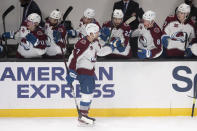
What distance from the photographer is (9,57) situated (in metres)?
5.50

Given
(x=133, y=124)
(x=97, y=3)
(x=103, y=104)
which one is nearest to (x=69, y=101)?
(x=103, y=104)

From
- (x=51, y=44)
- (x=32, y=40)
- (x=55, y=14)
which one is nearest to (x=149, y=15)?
(x=55, y=14)

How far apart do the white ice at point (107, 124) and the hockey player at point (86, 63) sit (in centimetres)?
16

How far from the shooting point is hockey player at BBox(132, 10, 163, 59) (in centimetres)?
539

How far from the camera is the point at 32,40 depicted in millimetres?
5453

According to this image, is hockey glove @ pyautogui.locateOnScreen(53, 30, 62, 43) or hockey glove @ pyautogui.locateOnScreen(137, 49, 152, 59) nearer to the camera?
hockey glove @ pyautogui.locateOnScreen(137, 49, 152, 59)

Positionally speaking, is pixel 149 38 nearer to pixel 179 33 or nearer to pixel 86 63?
pixel 179 33

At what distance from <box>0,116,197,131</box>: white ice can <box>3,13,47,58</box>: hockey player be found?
2.42 ft

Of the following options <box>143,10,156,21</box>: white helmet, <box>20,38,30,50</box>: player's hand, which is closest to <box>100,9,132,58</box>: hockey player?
<box>143,10,156,21</box>: white helmet

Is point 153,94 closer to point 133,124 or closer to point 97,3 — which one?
point 133,124

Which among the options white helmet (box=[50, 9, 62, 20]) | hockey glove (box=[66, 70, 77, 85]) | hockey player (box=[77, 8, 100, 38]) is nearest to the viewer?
hockey glove (box=[66, 70, 77, 85])

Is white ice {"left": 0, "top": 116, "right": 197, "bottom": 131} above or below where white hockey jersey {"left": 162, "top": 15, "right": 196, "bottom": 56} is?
below

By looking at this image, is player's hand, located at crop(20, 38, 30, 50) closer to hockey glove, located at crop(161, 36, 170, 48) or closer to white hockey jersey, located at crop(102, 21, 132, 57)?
white hockey jersey, located at crop(102, 21, 132, 57)

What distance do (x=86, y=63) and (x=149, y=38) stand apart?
0.86 metres
